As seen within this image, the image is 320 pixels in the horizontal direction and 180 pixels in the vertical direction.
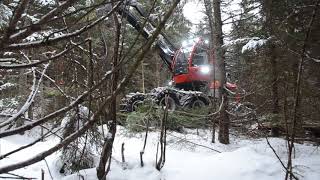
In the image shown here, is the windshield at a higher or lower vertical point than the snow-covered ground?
higher

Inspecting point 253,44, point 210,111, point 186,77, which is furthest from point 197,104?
point 253,44

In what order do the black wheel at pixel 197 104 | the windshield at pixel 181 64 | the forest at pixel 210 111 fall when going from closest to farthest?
the forest at pixel 210 111
the black wheel at pixel 197 104
the windshield at pixel 181 64

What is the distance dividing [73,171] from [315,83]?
535 centimetres

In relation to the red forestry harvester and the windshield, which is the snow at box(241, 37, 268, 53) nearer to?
the red forestry harvester

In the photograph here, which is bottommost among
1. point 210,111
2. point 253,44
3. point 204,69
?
→ point 210,111

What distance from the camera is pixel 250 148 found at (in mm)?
8039

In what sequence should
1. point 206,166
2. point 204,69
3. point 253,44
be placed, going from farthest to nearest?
point 204,69 → point 253,44 → point 206,166

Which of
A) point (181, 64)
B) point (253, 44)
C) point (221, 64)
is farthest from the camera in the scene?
point (181, 64)

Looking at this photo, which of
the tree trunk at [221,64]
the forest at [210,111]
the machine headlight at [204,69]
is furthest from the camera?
the machine headlight at [204,69]

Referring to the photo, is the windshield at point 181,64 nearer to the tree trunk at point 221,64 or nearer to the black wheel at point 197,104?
the black wheel at point 197,104

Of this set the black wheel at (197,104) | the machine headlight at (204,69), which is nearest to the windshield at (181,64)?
the machine headlight at (204,69)

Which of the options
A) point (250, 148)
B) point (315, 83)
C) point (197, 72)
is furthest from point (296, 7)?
point (197, 72)

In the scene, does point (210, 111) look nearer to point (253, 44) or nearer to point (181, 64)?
point (181, 64)

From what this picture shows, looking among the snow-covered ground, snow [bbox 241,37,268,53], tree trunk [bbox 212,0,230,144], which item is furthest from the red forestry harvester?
snow [bbox 241,37,268,53]
